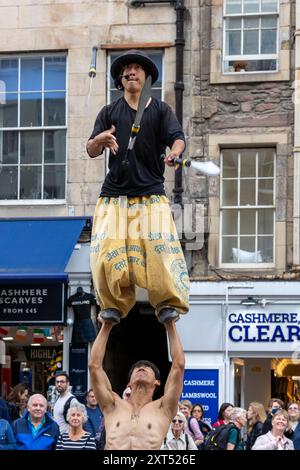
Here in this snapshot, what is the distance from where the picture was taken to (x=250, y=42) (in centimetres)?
1842

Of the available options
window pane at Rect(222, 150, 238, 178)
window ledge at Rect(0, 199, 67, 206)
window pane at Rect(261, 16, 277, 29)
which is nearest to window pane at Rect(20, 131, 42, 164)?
window ledge at Rect(0, 199, 67, 206)

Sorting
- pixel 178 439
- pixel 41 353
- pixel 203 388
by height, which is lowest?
pixel 203 388

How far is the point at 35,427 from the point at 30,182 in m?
9.05

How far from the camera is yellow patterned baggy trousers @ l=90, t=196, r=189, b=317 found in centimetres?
707

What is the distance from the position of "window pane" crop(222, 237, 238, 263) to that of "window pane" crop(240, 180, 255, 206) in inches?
22.7

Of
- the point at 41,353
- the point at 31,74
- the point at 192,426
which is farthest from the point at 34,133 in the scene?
the point at 192,426

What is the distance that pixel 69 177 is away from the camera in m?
18.7

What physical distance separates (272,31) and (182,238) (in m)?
3.49

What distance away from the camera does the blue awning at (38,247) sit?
18.1 m

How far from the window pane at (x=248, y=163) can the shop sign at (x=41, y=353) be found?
13.5ft

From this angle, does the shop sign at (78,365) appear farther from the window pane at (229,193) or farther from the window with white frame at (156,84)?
the window with white frame at (156,84)

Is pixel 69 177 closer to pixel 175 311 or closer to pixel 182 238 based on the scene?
pixel 182 238

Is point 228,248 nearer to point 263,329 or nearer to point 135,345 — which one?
point 263,329
